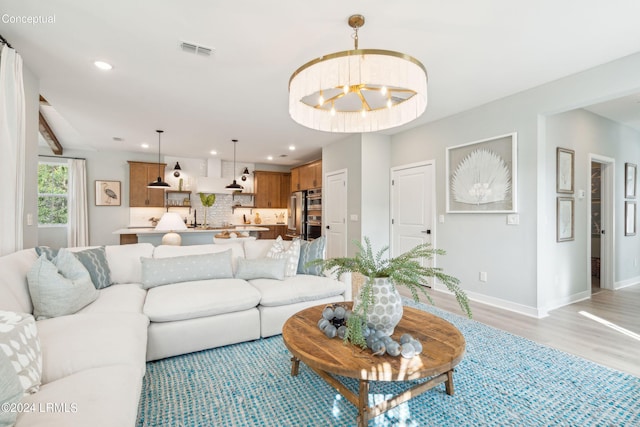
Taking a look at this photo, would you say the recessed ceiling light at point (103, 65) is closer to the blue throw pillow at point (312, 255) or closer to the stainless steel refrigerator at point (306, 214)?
the blue throw pillow at point (312, 255)

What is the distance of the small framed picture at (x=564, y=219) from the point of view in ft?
11.9

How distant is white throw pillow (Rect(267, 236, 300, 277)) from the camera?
125 inches

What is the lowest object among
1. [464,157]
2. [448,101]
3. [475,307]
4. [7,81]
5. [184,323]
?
[475,307]

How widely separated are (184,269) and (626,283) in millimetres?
6488

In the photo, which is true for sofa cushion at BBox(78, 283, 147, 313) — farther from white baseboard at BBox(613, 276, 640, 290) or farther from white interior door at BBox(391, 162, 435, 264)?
white baseboard at BBox(613, 276, 640, 290)

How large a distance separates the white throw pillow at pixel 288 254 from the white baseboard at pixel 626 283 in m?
4.94

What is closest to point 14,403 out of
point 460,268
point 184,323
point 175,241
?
point 184,323

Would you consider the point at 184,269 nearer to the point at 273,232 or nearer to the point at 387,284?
the point at 387,284

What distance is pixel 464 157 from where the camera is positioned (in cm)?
406

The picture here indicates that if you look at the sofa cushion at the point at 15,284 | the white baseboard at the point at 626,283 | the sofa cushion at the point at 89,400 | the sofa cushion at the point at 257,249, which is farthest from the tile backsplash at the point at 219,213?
the white baseboard at the point at 626,283

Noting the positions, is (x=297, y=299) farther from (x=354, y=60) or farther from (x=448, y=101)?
(x=448, y=101)

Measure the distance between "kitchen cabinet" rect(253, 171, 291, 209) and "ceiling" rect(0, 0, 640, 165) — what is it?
13.2 feet

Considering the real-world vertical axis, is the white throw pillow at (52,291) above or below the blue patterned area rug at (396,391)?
above

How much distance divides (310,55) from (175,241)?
10.9ft
